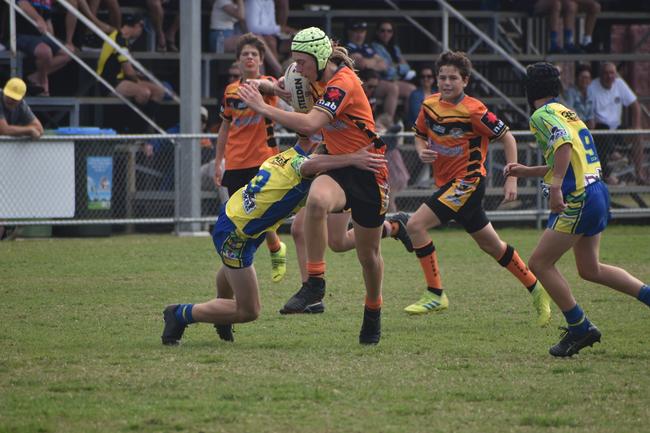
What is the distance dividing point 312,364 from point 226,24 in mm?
11951

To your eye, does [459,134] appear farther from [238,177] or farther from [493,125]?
[238,177]

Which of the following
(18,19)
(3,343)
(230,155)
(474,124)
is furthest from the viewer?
(18,19)

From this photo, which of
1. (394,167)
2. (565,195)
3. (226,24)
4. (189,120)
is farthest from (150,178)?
(565,195)

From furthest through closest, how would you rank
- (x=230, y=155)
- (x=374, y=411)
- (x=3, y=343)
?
(x=230, y=155)
(x=3, y=343)
(x=374, y=411)

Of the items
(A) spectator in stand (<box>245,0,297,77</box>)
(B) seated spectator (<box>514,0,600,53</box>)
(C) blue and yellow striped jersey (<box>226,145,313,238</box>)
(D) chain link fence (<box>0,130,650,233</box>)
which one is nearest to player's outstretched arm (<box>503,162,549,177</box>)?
(C) blue and yellow striped jersey (<box>226,145,313,238</box>)

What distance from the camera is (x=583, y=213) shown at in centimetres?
756

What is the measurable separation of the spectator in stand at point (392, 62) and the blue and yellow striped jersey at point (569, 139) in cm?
1120

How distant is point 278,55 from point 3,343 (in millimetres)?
11335

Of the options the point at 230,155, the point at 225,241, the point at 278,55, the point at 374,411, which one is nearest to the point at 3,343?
Result: the point at 225,241

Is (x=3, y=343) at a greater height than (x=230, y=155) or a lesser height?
lesser

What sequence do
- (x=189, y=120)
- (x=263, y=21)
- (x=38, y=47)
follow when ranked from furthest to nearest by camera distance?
(x=263, y=21) → (x=38, y=47) → (x=189, y=120)

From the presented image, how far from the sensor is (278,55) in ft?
62.3

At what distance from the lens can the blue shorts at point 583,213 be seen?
7.56 metres

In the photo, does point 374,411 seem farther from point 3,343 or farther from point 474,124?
point 474,124
